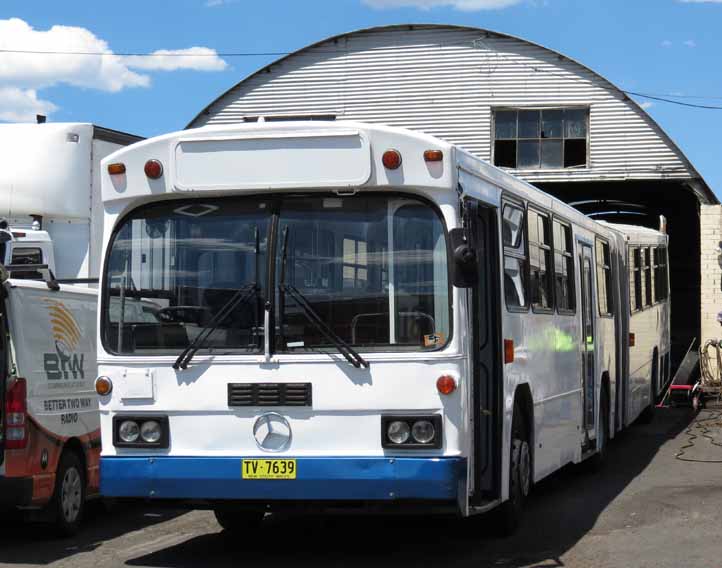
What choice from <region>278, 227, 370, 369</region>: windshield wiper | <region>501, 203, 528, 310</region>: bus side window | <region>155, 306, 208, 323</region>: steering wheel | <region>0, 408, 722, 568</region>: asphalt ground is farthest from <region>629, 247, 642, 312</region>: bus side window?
<region>155, 306, 208, 323</region>: steering wheel

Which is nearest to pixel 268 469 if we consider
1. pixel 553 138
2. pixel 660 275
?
pixel 660 275

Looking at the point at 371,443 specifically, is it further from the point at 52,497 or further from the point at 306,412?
the point at 52,497

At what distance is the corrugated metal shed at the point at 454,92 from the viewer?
32.7 metres

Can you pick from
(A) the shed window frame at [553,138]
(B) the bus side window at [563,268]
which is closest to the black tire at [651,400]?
(B) the bus side window at [563,268]

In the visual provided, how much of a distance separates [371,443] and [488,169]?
2553mm

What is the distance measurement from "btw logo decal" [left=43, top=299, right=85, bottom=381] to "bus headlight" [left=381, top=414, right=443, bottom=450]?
365 cm

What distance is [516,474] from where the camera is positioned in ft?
35.1

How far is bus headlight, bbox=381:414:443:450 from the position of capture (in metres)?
8.62

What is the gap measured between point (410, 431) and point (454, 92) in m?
25.8

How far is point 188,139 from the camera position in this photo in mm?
9242

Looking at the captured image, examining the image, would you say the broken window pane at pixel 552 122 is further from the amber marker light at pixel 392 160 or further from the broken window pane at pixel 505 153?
the amber marker light at pixel 392 160

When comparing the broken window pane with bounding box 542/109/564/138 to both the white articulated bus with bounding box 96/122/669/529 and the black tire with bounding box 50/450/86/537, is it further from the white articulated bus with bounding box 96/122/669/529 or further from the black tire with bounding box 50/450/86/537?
the white articulated bus with bounding box 96/122/669/529

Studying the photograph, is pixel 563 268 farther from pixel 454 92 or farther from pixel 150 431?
pixel 454 92

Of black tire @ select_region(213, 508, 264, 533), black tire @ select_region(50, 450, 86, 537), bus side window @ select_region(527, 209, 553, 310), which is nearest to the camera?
black tire @ select_region(213, 508, 264, 533)
